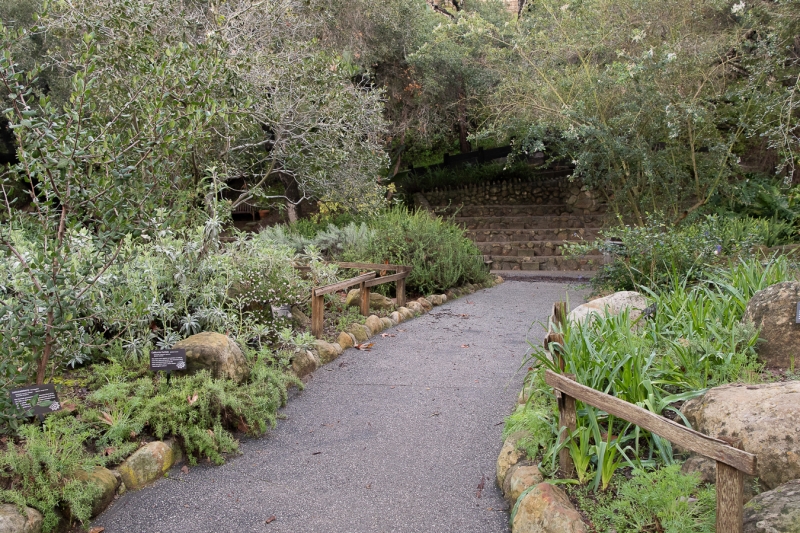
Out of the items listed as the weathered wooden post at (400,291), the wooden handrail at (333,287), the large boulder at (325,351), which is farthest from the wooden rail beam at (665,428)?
the weathered wooden post at (400,291)

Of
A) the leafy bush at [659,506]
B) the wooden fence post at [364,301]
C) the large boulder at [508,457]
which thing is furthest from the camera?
the wooden fence post at [364,301]

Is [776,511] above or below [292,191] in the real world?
below

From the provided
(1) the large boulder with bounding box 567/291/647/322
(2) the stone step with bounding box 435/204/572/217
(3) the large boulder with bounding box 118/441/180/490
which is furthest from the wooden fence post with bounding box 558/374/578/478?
(2) the stone step with bounding box 435/204/572/217

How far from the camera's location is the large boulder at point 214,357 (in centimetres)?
379

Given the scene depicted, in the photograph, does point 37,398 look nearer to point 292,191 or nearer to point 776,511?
point 776,511

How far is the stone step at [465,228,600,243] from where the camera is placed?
554 inches

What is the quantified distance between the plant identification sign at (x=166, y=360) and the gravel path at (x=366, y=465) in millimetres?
645

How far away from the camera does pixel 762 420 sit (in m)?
2.34

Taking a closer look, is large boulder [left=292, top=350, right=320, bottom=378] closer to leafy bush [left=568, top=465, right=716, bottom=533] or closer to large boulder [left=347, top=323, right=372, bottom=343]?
large boulder [left=347, top=323, right=372, bottom=343]

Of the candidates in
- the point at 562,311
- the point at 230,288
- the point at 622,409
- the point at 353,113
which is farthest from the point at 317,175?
the point at 622,409

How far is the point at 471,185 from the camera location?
57.2ft

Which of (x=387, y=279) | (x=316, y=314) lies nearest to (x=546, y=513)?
(x=316, y=314)

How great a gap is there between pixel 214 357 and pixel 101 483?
115 cm

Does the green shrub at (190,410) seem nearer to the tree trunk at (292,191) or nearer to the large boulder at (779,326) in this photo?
the large boulder at (779,326)
